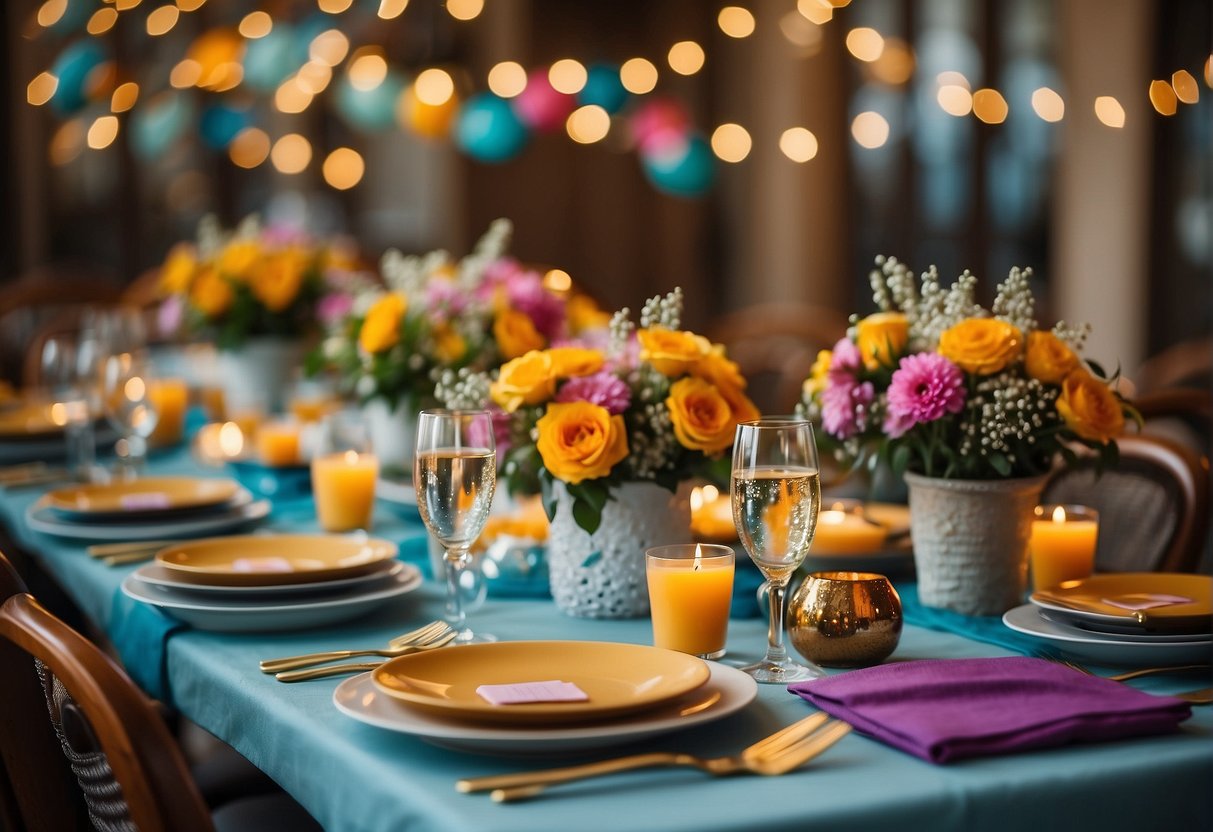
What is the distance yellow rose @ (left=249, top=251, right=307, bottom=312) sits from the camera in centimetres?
286

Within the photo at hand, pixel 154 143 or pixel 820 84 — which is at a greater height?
pixel 820 84

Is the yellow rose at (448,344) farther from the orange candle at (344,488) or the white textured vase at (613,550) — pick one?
the white textured vase at (613,550)

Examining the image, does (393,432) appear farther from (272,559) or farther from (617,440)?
(617,440)

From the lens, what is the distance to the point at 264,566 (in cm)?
152

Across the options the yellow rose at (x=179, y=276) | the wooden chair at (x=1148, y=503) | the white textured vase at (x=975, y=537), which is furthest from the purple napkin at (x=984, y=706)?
the yellow rose at (x=179, y=276)

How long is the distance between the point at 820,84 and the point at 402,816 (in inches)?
236

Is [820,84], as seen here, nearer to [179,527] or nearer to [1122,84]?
[1122,84]

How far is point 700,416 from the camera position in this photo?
1398mm

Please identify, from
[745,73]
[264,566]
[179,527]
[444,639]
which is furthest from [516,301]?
[745,73]

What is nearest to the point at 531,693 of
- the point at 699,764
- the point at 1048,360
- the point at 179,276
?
the point at 699,764

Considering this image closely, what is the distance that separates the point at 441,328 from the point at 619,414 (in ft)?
2.61

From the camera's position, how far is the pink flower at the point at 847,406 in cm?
140

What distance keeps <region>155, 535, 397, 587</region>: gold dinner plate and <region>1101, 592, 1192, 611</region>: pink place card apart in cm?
73

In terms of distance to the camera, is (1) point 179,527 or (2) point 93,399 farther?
(2) point 93,399
